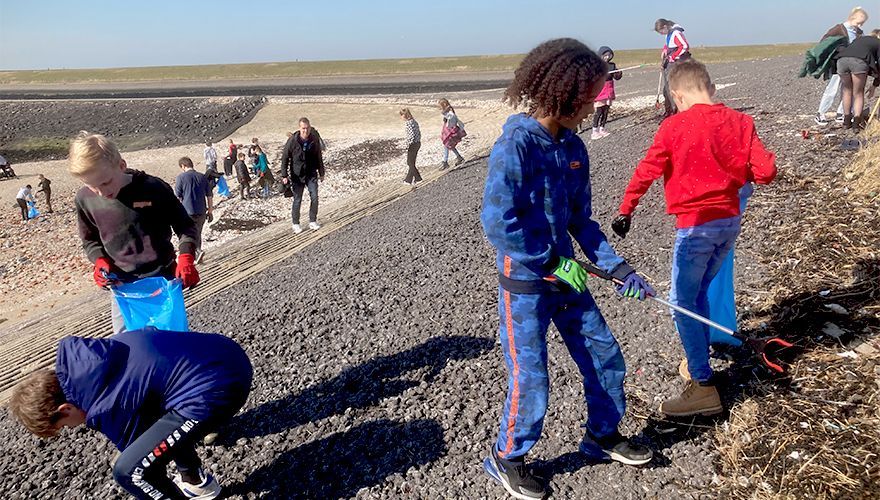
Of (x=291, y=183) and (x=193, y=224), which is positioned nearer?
(x=193, y=224)

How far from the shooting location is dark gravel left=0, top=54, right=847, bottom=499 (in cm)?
351

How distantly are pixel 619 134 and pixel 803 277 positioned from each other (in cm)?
881

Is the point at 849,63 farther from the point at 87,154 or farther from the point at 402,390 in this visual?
the point at 87,154

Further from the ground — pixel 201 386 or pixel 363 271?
pixel 201 386

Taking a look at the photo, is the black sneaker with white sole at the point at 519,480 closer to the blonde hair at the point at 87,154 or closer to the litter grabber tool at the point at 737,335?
the litter grabber tool at the point at 737,335

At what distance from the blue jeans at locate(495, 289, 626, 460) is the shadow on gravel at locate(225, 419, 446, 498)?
0.81 metres

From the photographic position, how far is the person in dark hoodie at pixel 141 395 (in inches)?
114

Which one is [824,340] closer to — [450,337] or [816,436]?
[816,436]

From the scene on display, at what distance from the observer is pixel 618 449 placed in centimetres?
329

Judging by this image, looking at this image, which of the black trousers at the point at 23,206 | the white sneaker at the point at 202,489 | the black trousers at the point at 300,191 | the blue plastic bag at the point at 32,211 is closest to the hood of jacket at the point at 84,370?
the white sneaker at the point at 202,489

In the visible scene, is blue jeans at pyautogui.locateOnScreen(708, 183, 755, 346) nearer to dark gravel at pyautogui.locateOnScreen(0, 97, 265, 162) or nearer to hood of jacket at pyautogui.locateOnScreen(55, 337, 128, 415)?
hood of jacket at pyautogui.locateOnScreen(55, 337, 128, 415)

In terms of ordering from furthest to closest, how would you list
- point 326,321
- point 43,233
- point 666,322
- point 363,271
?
point 43,233
point 363,271
point 326,321
point 666,322

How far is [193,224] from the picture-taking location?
14.0 ft

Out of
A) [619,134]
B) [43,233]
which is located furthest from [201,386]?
[43,233]
